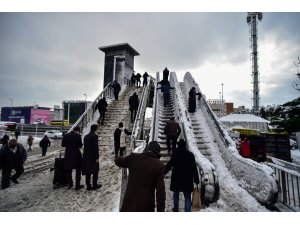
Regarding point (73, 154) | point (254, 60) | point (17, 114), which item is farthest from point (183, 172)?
point (17, 114)

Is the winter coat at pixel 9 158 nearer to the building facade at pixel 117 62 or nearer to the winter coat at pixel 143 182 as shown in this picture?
the winter coat at pixel 143 182

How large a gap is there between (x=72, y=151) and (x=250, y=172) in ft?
14.7

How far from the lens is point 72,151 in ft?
17.7

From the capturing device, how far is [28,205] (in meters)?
4.76

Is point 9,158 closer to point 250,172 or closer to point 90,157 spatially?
point 90,157

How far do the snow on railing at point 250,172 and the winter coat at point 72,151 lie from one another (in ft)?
14.0

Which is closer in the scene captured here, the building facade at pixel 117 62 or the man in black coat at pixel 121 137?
the man in black coat at pixel 121 137

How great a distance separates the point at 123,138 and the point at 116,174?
4.43 ft

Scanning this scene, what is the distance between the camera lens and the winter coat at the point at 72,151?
5357 millimetres

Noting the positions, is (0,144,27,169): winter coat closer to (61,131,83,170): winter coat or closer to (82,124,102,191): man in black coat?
(61,131,83,170): winter coat

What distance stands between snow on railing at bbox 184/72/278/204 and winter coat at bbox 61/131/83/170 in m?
4.27

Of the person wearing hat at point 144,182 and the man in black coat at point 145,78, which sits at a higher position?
the man in black coat at point 145,78

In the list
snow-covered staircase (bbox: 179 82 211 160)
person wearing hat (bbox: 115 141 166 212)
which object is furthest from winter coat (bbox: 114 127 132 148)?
person wearing hat (bbox: 115 141 166 212)

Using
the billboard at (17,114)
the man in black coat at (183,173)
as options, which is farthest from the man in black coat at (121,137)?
the billboard at (17,114)
